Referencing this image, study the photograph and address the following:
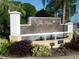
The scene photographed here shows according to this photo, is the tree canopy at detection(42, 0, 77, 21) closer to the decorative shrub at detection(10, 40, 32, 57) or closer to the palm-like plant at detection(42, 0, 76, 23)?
the palm-like plant at detection(42, 0, 76, 23)

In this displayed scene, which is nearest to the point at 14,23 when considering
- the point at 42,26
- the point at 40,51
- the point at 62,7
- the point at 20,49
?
the point at 42,26

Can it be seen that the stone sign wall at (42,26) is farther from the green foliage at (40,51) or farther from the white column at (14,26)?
the green foliage at (40,51)

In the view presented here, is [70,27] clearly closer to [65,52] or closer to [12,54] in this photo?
[65,52]

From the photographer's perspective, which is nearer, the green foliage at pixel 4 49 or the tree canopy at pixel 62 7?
the green foliage at pixel 4 49

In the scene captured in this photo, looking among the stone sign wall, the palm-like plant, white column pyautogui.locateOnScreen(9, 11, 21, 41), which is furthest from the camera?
the palm-like plant

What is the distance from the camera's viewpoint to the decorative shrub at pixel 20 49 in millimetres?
13039

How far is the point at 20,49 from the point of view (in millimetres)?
13148

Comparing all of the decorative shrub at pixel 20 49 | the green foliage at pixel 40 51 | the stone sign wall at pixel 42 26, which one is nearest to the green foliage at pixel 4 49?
the decorative shrub at pixel 20 49

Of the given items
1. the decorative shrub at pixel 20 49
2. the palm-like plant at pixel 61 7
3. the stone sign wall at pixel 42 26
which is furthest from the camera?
the palm-like plant at pixel 61 7

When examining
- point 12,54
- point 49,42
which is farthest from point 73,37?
point 12,54

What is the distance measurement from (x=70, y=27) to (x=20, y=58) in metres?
7.04

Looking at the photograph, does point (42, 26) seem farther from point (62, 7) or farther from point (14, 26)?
point (62, 7)

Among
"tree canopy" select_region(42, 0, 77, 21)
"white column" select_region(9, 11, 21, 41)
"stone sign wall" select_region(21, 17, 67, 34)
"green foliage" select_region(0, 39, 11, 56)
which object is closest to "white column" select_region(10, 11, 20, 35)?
"white column" select_region(9, 11, 21, 41)

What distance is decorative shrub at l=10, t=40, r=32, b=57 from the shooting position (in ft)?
42.8
